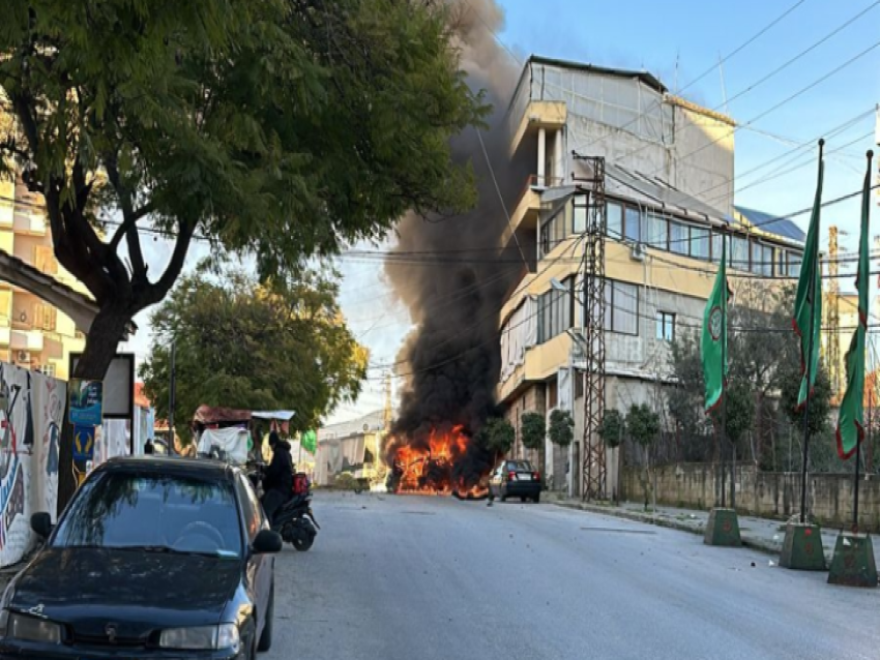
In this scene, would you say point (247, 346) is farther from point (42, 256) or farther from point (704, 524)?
point (42, 256)

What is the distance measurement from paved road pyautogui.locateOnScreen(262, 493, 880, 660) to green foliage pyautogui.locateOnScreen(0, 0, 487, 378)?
405 centimetres

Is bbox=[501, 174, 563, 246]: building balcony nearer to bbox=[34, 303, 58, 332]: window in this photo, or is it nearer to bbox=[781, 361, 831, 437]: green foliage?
bbox=[34, 303, 58, 332]: window

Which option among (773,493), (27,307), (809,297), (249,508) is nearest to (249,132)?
(249,508)

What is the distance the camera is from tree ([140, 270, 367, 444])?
36.2m

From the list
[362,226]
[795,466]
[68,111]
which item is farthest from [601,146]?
[68,111]

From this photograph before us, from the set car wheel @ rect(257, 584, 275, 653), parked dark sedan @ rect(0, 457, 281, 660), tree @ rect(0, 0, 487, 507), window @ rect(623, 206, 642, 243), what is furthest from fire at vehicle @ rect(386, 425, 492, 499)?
parked dark sedan @ rect(0, 457, 281, 660)

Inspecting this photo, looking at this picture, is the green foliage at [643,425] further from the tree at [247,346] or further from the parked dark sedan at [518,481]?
the tree at [247,346]

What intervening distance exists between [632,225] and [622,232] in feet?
3.24

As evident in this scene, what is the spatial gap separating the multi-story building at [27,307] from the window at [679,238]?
2917cm

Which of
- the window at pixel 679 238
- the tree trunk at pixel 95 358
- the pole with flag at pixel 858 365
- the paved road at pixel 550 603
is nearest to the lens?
the paved road at pixel 550 603

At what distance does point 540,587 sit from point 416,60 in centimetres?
644

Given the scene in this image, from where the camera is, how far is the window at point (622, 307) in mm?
46719

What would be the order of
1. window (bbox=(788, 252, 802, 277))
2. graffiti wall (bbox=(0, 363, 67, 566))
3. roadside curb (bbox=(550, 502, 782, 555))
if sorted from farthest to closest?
window (bbox=(788, 252, 802, 277)) < roadside curb (bbox=(550, 502, 782, 555)) < graffiti wall (bbox=(0, 363, 67, 566))

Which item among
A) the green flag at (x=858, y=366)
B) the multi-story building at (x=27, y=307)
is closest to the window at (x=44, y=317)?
the multi-story building at (x=27, y=307)
